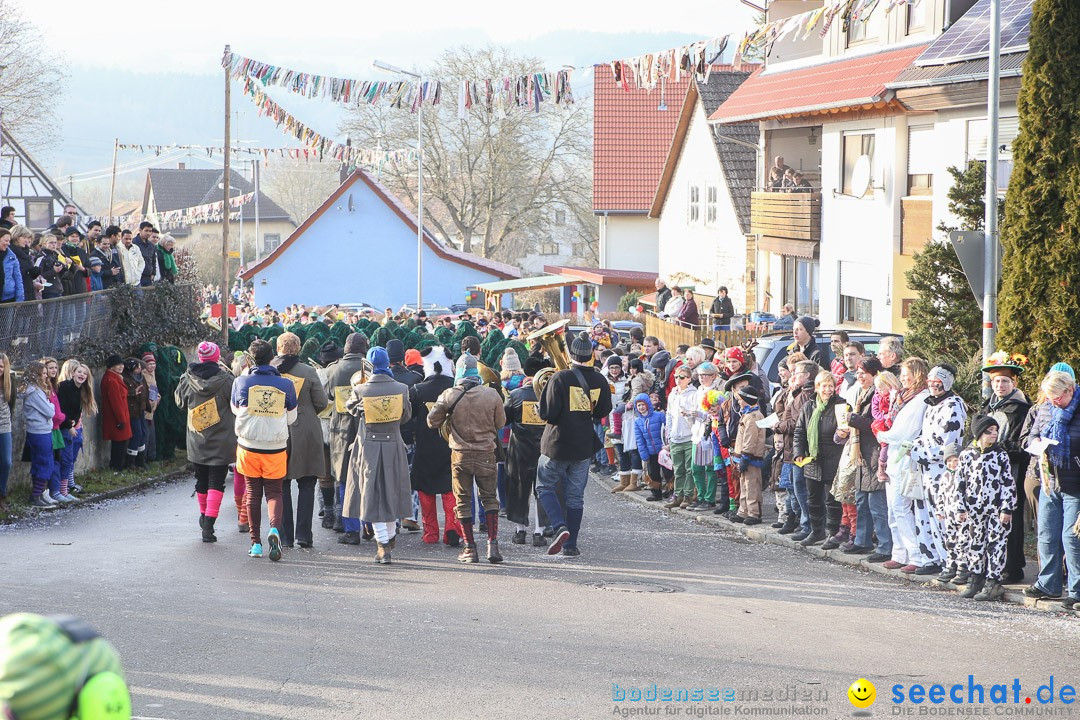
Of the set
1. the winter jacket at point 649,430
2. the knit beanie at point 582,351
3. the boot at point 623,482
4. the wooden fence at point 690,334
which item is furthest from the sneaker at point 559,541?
the wooden fence at point 690,334

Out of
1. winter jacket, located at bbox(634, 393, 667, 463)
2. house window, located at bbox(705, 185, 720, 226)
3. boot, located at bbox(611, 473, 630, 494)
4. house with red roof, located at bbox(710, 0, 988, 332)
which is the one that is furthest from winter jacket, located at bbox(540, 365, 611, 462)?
house window, located at bbox(705, 185, 720, 226)

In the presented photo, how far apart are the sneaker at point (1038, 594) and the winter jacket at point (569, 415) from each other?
3.95 meters

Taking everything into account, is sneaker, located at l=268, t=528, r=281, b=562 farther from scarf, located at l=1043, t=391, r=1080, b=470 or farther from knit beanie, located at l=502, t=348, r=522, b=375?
scarf, located at l=1043, t=391, r=1080, b=470

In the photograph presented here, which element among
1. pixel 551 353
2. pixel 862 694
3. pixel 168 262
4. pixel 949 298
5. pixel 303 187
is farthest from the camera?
pixel 303 187

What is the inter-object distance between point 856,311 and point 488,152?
150 ft

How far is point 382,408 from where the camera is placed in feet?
36.3

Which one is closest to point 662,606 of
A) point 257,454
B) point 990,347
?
point 257,454

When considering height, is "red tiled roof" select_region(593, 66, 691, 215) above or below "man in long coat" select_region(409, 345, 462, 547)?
above

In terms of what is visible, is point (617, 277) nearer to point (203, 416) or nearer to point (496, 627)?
point (203, 416)

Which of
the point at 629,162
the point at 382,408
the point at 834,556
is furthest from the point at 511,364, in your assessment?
the point at 629,162

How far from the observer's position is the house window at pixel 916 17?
949 inches

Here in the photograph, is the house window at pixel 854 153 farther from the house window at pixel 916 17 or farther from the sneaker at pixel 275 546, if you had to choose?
the sneaker at pixel 275 546

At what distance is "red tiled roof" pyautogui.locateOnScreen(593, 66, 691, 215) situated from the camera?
50719mm

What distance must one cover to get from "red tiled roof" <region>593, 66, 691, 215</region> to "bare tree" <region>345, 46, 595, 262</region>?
15487 millimetres
